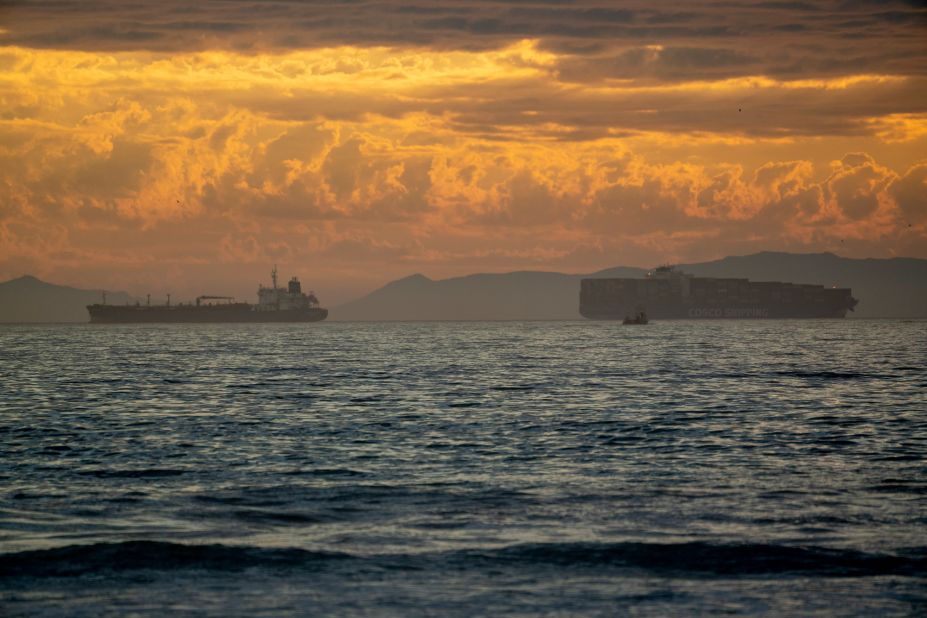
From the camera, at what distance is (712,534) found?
19.6 meters

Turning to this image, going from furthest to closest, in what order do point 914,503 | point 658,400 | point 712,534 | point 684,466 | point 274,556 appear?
point 658,400
point 684,466
point 914,503
point 712,534
point 274,556

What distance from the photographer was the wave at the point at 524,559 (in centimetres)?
1739

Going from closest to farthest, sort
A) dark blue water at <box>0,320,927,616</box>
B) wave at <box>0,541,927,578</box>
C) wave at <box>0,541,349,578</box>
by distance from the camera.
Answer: dark blue water at <box>0,320,927,616</box>, wave at <box>0,541,927,578</box>, wave at <box>0,541,349,578</box>

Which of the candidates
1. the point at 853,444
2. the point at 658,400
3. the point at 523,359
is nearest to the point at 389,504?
the point at 853,444

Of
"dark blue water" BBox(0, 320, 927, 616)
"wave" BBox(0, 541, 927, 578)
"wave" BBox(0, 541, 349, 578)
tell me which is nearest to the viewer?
"dark blue water" BBox(0, 320, 927, 616)

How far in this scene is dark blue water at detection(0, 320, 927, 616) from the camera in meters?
16.2

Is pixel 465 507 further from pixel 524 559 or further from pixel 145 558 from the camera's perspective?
pixel 145 558

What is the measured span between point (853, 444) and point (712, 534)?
15.0m

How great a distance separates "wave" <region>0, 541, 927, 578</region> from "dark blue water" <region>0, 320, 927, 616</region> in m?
0.06

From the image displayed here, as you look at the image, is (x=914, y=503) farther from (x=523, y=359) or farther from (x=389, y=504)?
(x=523, y=359)

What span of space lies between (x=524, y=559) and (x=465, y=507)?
465 centimetres

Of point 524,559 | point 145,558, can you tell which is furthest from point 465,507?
point 145,558

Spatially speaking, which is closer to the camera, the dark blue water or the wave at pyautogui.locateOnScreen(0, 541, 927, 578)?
the dark blue water

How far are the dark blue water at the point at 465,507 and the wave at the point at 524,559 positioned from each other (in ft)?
0.20
